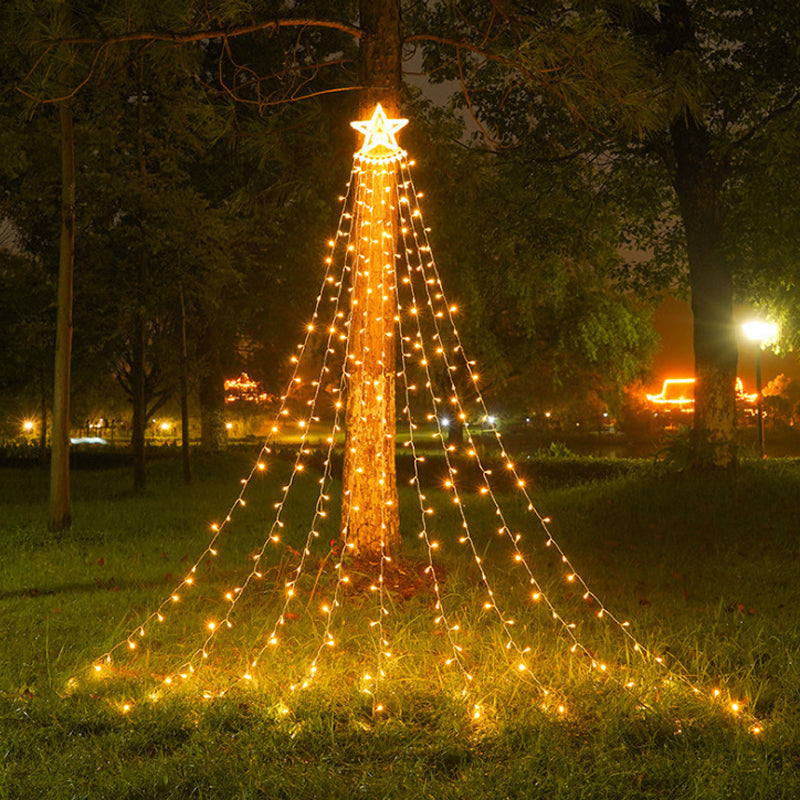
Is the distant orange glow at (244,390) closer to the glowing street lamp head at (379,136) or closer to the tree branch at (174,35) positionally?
the tree branch at (174,35)

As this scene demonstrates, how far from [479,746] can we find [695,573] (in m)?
5.24

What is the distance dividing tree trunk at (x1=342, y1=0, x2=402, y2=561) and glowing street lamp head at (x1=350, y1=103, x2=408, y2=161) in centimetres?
14

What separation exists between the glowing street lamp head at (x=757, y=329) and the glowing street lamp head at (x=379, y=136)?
1364 cm

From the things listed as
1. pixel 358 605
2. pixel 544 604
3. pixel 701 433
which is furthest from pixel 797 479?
pixel 358 605

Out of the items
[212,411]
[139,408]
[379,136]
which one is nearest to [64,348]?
[139,408]

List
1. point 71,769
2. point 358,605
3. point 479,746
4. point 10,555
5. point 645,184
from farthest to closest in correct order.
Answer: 1. point 645,184
2. point 10,555
3. point 358,605
4. point 479,746
5. point 71,769

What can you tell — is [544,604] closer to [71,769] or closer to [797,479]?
[71,769]

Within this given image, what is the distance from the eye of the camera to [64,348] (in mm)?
11477

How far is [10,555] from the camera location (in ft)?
32.5

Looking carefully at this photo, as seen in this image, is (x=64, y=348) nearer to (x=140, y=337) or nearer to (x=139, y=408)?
(x=140, y=337)

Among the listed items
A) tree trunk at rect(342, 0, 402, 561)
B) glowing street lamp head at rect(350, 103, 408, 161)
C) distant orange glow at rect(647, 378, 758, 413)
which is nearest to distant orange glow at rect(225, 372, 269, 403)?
tree trunk at rect(342, 0, 402, 561)

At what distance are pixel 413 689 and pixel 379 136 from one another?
15.5ft

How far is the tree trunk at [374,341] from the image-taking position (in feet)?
24.3

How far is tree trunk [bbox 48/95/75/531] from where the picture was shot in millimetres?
11422
